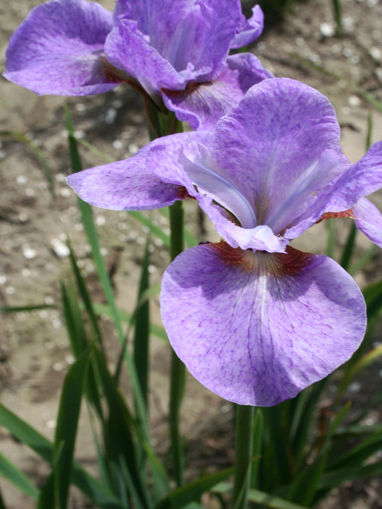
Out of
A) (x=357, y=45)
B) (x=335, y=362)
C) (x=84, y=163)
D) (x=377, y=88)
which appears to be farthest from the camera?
(x=357, y=45)

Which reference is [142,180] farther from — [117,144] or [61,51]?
[117,144]

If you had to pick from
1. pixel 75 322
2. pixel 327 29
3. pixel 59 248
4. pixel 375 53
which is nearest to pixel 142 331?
pixel 75 322

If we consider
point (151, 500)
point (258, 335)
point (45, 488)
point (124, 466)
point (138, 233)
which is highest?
point (258, 335)

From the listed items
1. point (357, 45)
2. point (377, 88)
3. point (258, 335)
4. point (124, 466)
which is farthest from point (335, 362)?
point (357, 45)

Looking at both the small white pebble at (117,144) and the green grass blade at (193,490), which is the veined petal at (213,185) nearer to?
the green grass blade at (193,490)

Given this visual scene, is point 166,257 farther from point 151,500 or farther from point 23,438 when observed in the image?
point 23,438

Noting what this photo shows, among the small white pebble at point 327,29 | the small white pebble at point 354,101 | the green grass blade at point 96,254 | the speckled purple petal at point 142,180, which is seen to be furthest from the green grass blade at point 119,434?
the small white pebble at point 327,29
